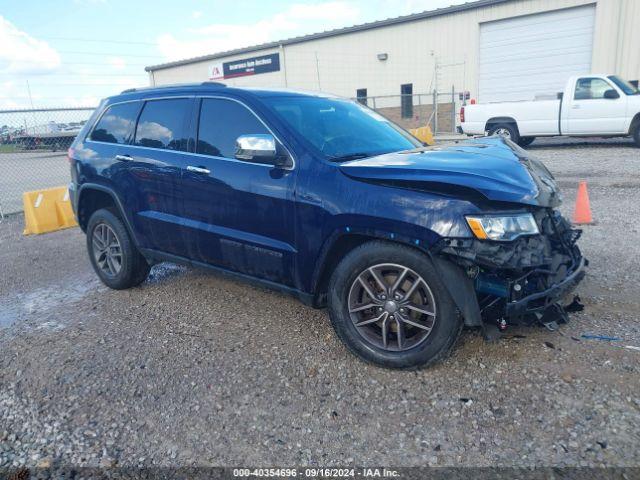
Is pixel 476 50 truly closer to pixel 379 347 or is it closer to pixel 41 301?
pixel 41 301

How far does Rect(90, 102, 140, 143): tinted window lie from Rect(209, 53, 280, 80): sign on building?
28.6m

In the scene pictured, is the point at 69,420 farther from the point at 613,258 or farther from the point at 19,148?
the point at 19,148

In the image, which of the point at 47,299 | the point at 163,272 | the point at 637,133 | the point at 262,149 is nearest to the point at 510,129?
the point at 637,133

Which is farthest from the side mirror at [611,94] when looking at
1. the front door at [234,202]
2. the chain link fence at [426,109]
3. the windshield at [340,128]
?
the front door at [234,202]

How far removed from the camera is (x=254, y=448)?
2602 millimetres

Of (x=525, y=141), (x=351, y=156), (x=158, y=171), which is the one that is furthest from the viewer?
(x=525, y=141)

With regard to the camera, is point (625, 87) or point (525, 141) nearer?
point (625, 87)

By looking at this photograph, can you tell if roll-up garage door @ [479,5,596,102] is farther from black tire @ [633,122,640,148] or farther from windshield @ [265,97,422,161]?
windshield @ [265,97,422,161]

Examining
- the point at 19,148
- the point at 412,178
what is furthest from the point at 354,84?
the point at 412,178

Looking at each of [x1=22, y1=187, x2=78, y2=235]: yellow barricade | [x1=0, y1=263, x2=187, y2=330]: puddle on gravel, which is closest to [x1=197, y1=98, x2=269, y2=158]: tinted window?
[x1=0, y1=263, x2=187, y2=330]: puddle on gravel

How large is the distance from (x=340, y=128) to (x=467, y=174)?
134cm

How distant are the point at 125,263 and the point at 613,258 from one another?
16.0 ft

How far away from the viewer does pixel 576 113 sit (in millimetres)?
13891

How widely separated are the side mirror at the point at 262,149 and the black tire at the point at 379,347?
830 mm
